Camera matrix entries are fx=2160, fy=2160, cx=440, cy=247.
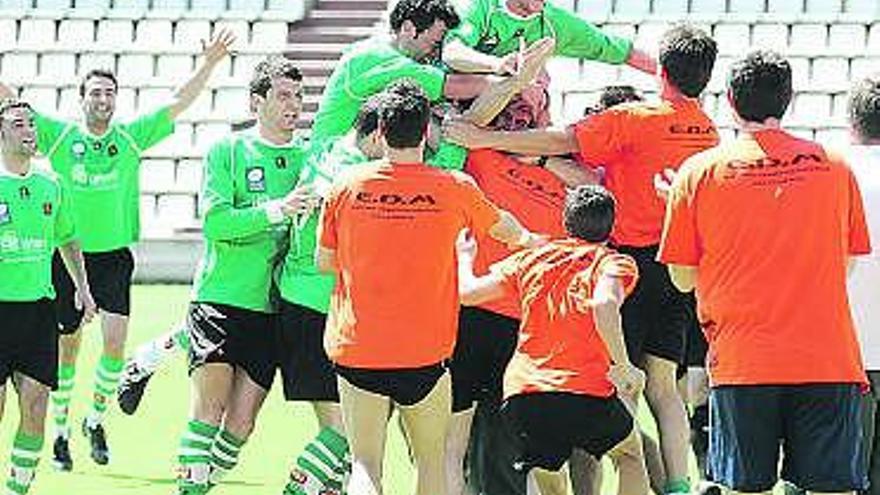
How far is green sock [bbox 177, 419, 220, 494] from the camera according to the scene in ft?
28.5

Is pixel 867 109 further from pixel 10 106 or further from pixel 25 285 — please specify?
pixel 10 106

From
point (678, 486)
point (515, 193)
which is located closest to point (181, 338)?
point (515, 193)

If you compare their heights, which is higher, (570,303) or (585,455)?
(570,303)

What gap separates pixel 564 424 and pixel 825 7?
623 inches

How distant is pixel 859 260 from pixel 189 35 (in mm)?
17585

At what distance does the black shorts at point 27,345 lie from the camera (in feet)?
30.1

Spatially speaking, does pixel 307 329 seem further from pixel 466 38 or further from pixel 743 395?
pixel 743 395

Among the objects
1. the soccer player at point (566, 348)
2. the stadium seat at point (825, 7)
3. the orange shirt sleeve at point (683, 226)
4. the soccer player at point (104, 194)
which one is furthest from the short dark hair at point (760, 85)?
the stadium seat at point (825, 7)

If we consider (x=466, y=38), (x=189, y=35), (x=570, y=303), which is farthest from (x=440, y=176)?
(x=189, y=35)

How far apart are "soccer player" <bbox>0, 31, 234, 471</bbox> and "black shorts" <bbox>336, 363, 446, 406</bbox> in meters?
3.70

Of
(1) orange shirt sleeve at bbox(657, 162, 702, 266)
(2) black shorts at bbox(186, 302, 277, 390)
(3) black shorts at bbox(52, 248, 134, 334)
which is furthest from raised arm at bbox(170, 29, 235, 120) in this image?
(1) orange shirt sleeve at bbox(657, 162, 702, 266)

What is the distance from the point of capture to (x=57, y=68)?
24109 mm

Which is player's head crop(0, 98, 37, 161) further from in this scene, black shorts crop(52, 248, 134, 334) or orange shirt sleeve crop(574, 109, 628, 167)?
orange shirt sleeve crop(574, 109, 628, 167)

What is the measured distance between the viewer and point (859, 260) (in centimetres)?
738
